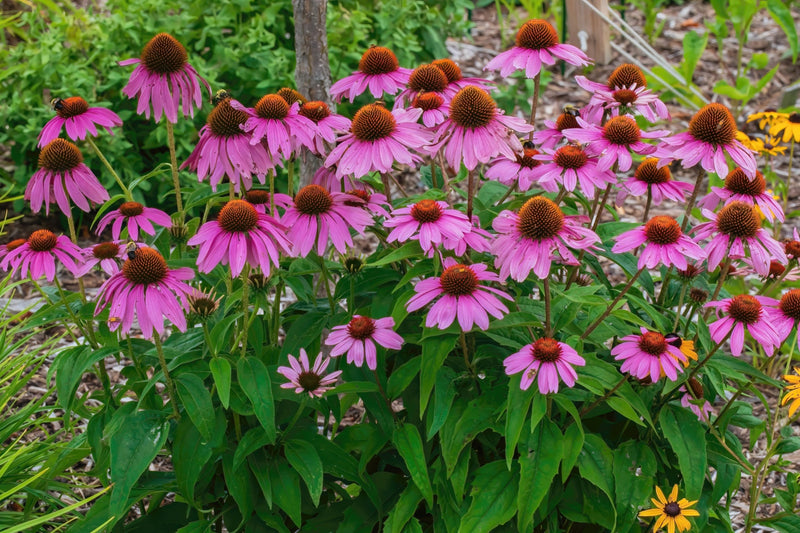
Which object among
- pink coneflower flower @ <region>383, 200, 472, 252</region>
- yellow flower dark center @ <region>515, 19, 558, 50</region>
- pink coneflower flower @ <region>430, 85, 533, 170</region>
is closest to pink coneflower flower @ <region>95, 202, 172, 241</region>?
pink coneflower flower @ <region>383, 200, 472, 252</region>

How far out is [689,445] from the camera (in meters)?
1.80

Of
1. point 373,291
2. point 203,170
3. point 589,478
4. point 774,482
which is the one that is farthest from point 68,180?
point 774,482

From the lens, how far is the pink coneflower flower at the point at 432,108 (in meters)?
1.82

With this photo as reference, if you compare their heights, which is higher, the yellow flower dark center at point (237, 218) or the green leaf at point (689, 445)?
the yellow flower dark center at point (237, 218)

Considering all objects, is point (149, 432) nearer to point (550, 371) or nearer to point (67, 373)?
point (67, 373)

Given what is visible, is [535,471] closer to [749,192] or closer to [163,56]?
[749,192]

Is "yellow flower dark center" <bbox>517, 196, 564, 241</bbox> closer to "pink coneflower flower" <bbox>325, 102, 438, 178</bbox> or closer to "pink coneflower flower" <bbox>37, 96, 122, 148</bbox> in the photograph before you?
"pink coneflower flower" <bbox>325, 102, 438, 178</bbox>

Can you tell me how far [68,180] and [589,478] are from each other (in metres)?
1.27

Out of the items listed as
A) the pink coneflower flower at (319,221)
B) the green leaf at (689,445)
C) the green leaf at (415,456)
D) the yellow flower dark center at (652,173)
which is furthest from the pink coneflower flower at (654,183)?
the green leaf at (415,456)

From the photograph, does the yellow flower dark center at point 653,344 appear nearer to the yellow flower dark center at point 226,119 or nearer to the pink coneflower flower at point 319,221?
the pink coneflower flower at point 319,221

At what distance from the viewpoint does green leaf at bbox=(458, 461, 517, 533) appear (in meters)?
1.74

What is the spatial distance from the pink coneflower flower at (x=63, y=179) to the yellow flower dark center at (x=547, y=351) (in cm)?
99

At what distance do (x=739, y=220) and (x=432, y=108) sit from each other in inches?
25.9

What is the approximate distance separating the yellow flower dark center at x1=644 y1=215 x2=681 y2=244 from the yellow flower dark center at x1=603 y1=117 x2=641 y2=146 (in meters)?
0.20
